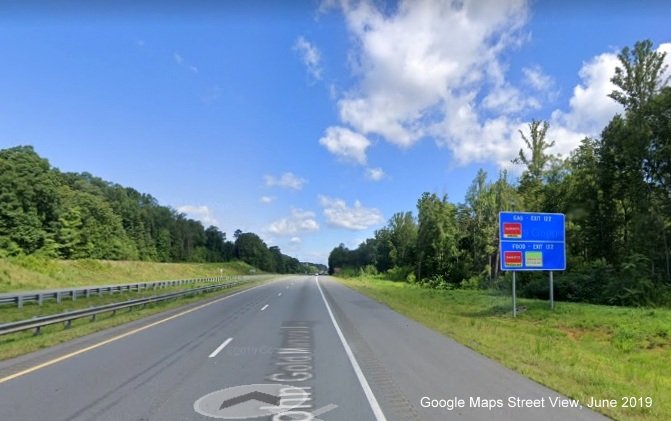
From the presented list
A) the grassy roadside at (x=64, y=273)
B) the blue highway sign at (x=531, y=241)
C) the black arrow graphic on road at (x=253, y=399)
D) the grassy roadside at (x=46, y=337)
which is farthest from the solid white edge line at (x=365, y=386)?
the grassy roadside at (x=64, y=273)

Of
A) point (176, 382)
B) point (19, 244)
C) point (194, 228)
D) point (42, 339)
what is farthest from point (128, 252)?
point (176, 382)

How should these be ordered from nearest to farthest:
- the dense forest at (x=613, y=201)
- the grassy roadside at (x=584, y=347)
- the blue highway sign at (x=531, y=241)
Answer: the grassy roadside at (x=584, y=347)
the blue highway sign at (x=531, y=241)
the dense forest at (x=613, y=201)

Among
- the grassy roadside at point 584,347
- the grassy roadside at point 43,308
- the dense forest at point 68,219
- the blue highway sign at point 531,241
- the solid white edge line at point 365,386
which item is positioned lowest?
the grassy roadside at point 43,308

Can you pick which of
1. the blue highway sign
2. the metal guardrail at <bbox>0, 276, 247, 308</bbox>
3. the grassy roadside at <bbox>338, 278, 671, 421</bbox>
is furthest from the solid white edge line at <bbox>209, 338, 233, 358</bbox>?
the metal guardrail at <bbox>0, 276, 247, 308</bbox>

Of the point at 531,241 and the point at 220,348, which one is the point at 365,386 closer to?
the point at 220,348

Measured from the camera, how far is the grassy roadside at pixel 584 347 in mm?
7859

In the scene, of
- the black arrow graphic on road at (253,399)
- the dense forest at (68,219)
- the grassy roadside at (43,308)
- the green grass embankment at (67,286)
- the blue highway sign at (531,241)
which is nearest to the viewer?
the black arrow graphic on road at (253,399)

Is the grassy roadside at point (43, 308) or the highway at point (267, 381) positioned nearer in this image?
the highway at point (267, 381)

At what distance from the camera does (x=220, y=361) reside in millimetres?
9875

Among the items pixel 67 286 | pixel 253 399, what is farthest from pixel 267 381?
pixel 67 286

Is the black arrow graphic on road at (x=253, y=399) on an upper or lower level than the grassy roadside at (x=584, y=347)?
lower

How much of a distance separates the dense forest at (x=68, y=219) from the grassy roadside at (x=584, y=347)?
5969 centimetres

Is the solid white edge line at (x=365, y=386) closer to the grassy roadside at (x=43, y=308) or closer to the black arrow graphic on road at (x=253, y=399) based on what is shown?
the black arrow graphic on road at (x=253, y=399)

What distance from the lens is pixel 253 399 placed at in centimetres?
702
